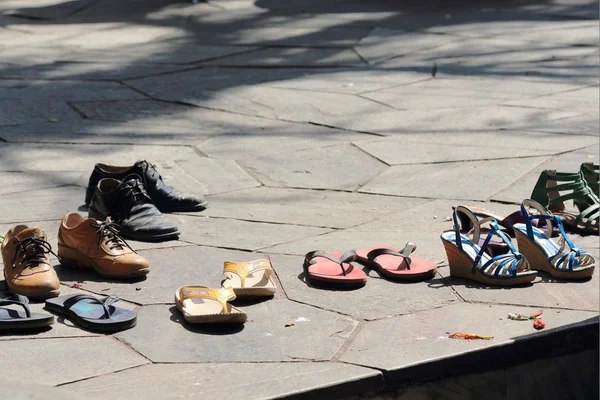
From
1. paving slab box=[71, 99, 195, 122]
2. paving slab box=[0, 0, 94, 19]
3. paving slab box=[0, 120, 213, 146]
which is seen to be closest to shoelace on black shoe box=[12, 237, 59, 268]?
paving slab box=[0, 120, 213, 146]

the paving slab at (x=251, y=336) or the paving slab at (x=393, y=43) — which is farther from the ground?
the paving slab at (x=251, y=336)

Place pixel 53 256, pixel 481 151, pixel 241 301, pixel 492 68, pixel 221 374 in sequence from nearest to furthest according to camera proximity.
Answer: pixel 221 374 → pixel 241 301 → pixel 53 256 → pixel 481 151 → pixel 492 68

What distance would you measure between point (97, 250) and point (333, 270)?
3.06ft

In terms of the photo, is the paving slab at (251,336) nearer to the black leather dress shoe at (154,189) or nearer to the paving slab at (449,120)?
the black leather dress shoe at (154,189)

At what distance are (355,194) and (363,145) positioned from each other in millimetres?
1063

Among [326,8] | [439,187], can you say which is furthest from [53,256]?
[326,8]

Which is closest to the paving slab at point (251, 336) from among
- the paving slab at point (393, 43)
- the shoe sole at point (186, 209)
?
the shoe sole at point (186, 209)

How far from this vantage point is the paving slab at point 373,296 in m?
3.66

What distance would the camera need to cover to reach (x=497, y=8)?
1218 centimetres

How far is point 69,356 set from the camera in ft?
10.2

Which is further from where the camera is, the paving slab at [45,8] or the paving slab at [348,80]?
the paving slab at [45,8]

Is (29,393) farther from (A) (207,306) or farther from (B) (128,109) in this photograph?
(B) (128,109)

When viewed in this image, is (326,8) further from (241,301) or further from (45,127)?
(241,301)

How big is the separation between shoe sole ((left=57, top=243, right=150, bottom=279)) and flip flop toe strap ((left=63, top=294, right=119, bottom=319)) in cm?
30
